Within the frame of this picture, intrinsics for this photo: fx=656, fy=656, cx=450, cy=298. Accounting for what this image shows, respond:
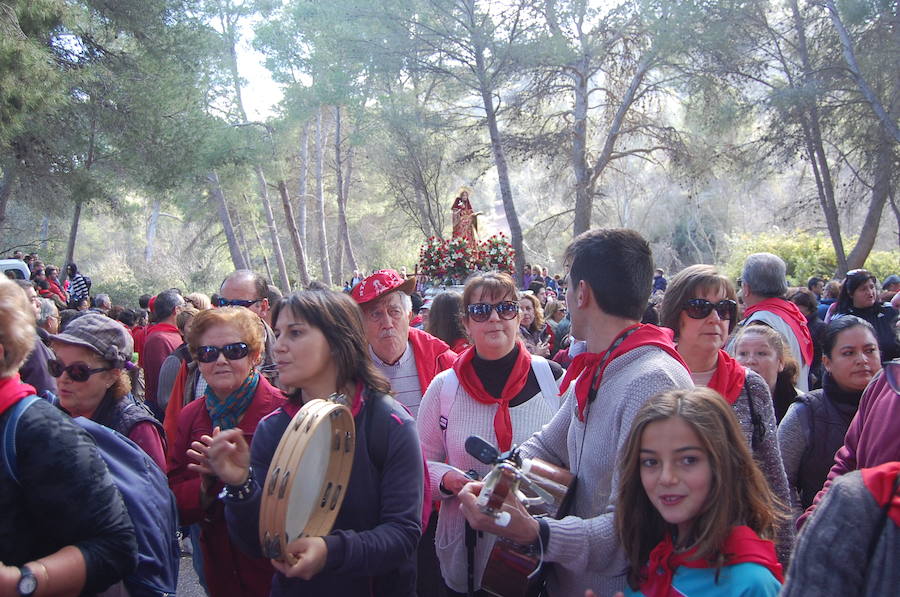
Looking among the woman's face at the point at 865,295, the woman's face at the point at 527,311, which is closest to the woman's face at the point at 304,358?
the woman's face at the point at 527,311

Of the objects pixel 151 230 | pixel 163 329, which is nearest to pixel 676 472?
pixel 163 329

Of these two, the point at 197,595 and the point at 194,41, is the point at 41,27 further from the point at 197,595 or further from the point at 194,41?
the point at 197,595

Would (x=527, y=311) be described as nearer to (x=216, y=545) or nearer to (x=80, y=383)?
(x=216, y=545)

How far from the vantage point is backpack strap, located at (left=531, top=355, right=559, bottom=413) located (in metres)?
3.23

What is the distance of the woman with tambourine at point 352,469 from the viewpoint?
203 centimetres

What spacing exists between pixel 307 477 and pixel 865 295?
5.85 meters

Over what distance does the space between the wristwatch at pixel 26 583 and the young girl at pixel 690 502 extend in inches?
63.9

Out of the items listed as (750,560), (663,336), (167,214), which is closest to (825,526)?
(750,560)

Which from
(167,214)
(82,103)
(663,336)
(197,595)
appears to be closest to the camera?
(663,336)

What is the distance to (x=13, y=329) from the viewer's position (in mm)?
1911

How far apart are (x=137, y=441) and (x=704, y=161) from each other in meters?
17.8

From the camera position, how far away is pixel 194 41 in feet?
45.5

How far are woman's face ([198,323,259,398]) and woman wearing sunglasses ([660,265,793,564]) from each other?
→ 207cm

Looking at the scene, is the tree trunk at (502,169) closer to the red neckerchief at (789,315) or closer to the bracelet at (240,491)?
the red neckerchief at (789,315)
